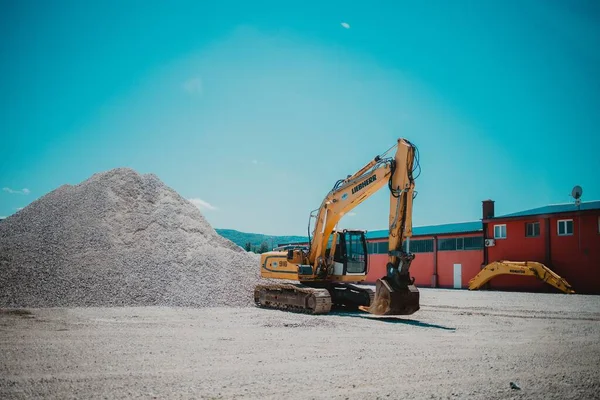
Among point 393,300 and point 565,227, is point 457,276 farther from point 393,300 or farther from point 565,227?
point 393,300

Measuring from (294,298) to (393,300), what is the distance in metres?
4.21

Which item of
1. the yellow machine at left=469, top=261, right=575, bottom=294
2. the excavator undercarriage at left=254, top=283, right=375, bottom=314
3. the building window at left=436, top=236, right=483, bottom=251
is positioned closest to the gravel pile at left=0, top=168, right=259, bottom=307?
the excavator undercarriage at left=254, top=283, right=375, bottom=314

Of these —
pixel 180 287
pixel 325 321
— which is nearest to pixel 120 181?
pixel 180 287

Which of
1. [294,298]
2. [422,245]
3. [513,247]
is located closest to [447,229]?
[422,245]

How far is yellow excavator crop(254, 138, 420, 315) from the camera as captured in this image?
1330 cm

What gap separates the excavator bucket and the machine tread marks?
7.24 ft

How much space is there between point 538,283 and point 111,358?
3036 cm

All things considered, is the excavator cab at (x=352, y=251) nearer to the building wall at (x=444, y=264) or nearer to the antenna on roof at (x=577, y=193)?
the antenna on roof at (x=577, y=193)

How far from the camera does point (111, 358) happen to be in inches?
290

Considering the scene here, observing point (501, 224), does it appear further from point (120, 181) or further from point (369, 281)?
point (120, 181)

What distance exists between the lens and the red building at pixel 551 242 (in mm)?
28984

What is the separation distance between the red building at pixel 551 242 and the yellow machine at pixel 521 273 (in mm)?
1474

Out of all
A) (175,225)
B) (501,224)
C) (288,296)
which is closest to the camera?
(288,296)

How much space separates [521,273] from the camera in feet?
97.9
